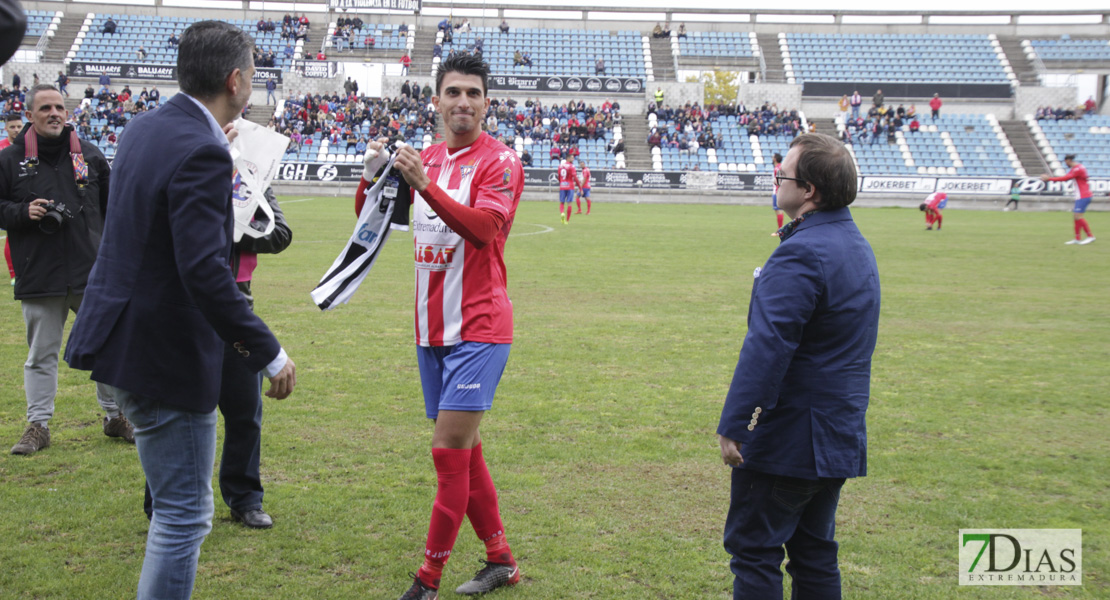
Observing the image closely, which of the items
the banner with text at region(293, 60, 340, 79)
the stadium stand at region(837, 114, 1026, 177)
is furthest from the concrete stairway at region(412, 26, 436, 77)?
the stadium stand at region(837, 114, 1026, 177)

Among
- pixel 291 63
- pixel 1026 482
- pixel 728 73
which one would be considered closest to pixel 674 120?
pixel 728 73

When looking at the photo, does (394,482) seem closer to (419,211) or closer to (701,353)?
(419,211)

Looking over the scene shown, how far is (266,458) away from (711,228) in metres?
20.6

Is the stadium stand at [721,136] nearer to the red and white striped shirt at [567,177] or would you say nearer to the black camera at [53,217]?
the red and white striped shirt at [567,177]

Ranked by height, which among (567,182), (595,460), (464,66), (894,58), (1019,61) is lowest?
(595,460)

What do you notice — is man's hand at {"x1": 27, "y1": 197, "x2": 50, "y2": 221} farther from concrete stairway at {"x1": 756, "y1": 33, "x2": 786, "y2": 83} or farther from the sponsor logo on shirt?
concrete stairway at {"x1": 756, "y1": 33, "x2": 786, "y2": 83}

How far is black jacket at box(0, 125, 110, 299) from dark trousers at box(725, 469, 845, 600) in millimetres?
4737

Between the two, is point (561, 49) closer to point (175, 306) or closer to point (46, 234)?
point (46, 234)

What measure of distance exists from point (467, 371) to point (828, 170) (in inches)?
68.5

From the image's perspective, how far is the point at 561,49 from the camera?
191 feet

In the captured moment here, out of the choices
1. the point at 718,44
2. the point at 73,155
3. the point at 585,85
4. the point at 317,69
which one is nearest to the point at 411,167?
the point at 73,155

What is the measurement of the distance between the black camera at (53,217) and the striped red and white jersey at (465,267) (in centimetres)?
327

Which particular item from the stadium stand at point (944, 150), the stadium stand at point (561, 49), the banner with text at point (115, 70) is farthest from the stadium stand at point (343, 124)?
the stadium stand at point (944, 150)

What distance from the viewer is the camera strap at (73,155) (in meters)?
5.74
